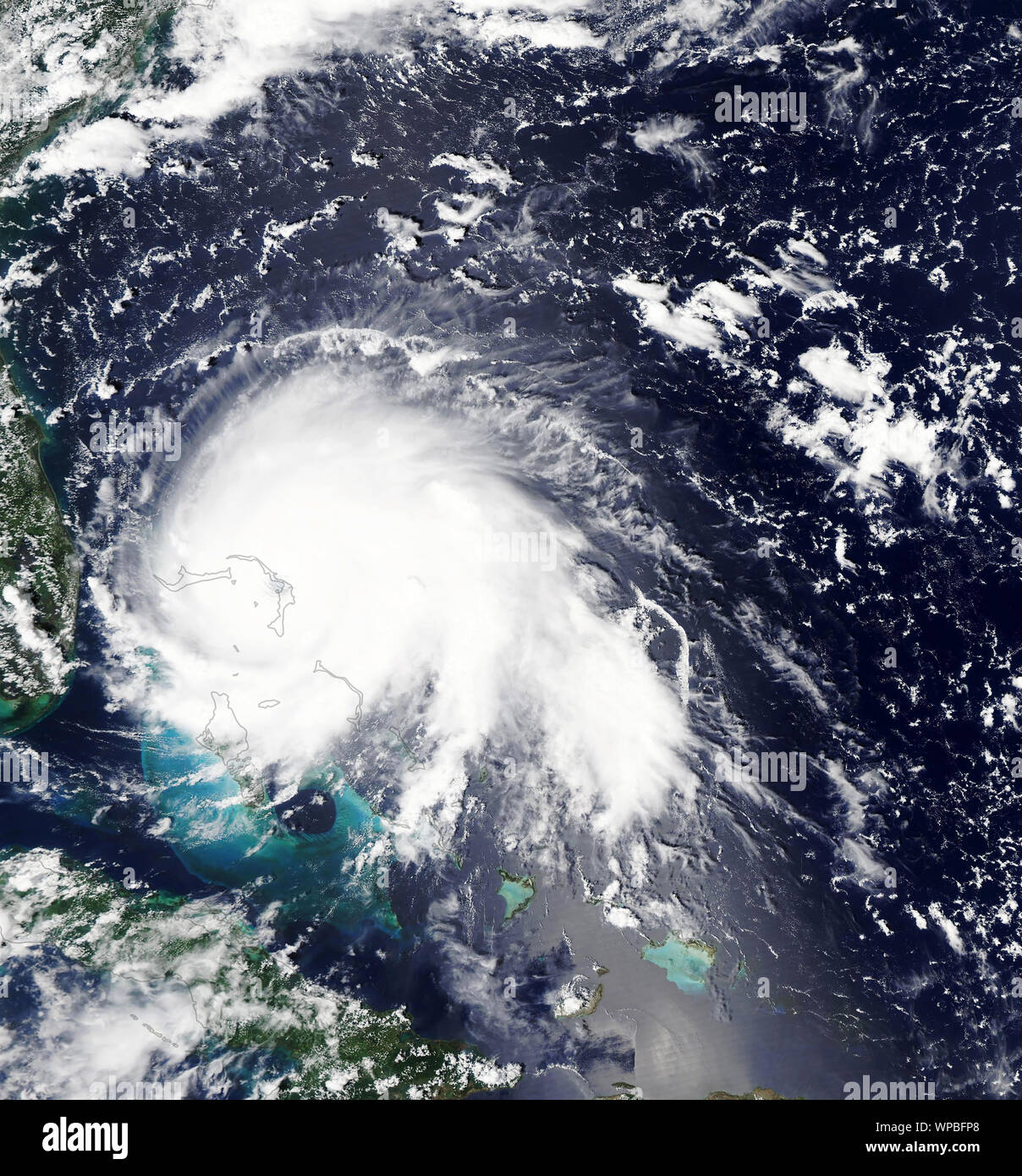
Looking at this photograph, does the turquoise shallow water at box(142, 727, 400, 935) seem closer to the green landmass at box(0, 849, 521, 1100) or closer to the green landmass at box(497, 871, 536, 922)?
the green landmass at box(0, 849, 521, 1100)

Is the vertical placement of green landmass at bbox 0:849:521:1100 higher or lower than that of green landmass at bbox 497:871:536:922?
lower

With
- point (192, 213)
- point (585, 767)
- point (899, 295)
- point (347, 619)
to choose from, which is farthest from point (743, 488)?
point (192, 213)

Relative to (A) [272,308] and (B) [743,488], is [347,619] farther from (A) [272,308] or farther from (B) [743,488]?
(B) [743,488]

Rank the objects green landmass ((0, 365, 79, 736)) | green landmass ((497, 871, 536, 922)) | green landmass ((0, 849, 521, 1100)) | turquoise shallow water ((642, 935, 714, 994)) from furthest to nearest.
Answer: green landmass ((0, 365, 79, 736)) < green landmass ((497, 871, 536, 922)) < turquoise shallow water ((642, 935, 714, 994)) < green landmass ((0, 849, 521, 1100))

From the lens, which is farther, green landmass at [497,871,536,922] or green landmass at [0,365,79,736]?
green landmass at [0,365,79,736]

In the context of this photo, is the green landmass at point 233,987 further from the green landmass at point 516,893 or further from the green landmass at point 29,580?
the green landmass at point 29,580

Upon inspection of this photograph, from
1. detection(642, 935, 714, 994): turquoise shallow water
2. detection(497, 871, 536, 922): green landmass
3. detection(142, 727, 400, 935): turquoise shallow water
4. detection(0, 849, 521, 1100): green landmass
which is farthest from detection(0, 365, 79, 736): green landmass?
detection(642, 935, 714, 994): turquoise shallow water

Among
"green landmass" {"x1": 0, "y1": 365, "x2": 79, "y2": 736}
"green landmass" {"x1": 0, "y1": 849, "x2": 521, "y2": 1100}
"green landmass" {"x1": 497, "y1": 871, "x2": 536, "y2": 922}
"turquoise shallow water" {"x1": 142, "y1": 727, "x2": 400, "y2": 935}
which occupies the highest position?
"green landmass" {"x1": 0, "y1": 365, "x2": 79, "y2": 736}

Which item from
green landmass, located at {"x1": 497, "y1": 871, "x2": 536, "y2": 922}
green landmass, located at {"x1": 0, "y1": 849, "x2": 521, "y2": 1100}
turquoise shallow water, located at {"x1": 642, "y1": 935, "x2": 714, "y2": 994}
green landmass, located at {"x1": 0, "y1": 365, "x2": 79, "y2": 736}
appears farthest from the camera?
green landmass, located at {"x1": 0, "y1": 365, "x2": 79, "y2": 736}

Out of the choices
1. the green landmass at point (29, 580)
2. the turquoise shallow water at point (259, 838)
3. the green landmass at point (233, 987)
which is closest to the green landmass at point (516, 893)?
the turquoise shallow water at point (259, 838)
